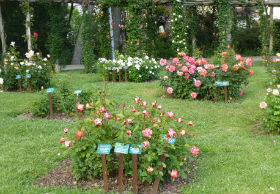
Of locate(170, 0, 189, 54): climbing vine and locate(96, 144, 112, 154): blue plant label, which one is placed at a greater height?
locate(170, 0, 189, 54): climbing vine

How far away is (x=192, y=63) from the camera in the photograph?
21.7 ft

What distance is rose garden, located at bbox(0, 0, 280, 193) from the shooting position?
296 centimetres

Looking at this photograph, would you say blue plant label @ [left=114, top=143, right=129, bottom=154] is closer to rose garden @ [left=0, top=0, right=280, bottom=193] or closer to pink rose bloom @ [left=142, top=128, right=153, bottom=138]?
rose garden @ [left=0, top=0, right=280, bottom=193]

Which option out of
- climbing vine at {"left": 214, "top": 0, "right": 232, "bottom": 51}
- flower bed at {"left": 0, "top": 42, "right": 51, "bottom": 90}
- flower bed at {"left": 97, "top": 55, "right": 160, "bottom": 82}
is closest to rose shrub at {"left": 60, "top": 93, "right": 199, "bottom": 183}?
flower bed at {"left": 0, "top": 42, "right": 51, "bottom": 90}

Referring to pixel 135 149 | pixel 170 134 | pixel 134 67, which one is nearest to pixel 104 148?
pixel 135 149

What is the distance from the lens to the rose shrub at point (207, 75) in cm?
634

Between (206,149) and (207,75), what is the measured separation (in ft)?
9.26

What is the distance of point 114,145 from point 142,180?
15.3 inches

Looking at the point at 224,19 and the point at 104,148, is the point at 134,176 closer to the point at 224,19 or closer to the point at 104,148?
the point at 104,148

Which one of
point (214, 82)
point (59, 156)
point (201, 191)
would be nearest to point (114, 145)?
point (201, 191)

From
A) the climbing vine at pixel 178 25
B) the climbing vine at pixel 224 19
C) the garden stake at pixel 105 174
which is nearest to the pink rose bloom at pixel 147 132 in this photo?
the garden stake at pixel 105 174

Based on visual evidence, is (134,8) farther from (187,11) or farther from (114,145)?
(114,145)

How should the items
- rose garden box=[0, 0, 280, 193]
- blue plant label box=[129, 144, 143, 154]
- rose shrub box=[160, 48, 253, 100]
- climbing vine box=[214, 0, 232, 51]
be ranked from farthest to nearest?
climbing vine box=[214, 0, 232, 51]
rose shrub box=[160, 48, 253, 100]
rose garden box=[0, 0, 280, 193]
blue plant label box=[129, 144, 143, 154]

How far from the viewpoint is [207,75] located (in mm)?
6461
